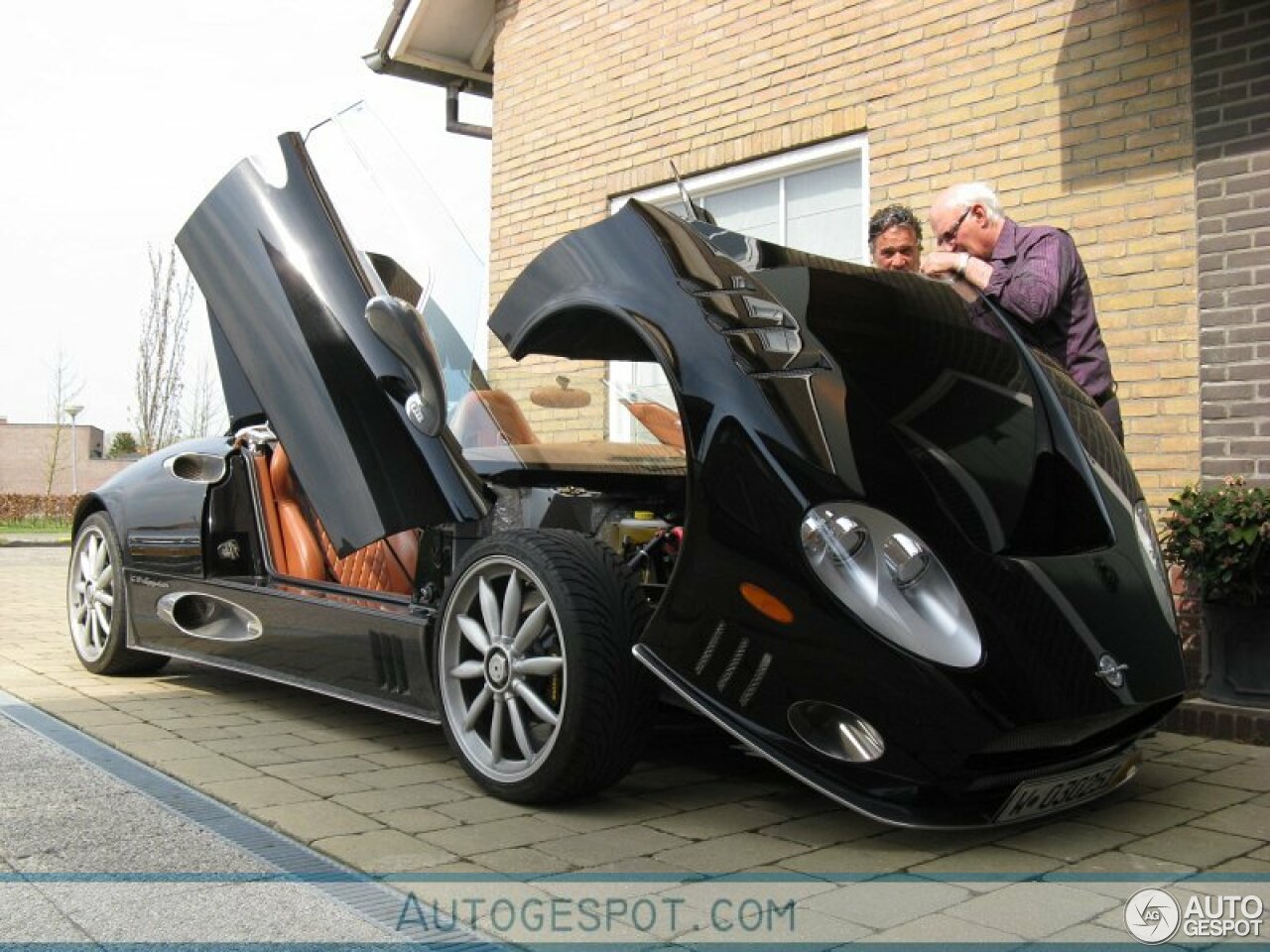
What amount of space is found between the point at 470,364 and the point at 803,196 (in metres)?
3.53

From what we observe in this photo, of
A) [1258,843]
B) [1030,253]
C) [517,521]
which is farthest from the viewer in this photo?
[1030,253]

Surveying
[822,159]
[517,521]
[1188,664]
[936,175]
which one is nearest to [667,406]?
[517,521]

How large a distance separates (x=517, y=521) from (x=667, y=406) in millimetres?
575

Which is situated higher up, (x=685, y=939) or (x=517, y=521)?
(x=517, y=521)

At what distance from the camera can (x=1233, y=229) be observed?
4992 mm

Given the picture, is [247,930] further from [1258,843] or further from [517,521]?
[1258,843]

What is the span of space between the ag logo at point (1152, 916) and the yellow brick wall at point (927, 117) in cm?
208

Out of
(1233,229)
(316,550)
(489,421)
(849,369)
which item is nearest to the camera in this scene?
(849,369)

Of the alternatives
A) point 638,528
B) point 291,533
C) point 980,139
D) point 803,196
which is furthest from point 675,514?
point 803,196

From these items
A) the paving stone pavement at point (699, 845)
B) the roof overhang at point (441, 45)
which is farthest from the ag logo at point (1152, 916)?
the roof overhang at point (441, 45)

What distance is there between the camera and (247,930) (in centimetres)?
244

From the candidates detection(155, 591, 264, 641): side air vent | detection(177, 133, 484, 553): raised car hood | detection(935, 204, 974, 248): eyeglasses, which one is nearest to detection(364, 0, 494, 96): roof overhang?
detection(177, 133, 484, 553): raised car hood

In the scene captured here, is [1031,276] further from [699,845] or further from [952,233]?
[699,845]

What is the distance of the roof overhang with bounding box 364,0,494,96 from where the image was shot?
938 centimetres
